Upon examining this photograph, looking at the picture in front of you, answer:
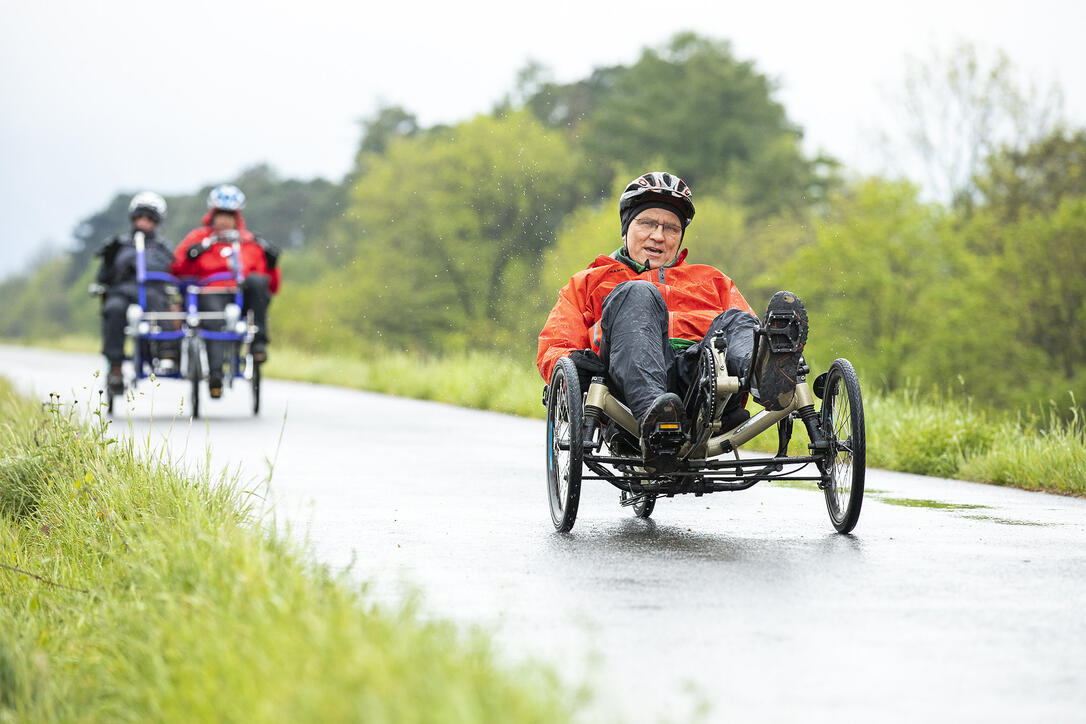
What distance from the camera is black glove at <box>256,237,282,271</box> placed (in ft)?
50.1

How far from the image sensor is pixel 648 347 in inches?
259

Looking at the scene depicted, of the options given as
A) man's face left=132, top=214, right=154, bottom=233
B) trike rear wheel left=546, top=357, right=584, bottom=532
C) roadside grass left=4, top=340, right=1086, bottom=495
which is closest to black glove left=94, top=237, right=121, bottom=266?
man's face left=132, top=214, right=154, bottom=233

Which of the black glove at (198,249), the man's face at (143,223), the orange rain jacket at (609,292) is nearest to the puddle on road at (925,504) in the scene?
the orange rain jacket at (609,292)

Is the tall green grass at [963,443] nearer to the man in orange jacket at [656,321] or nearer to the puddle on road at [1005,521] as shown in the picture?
the puddle on road at [1005,521]

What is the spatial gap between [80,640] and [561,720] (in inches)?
95.4

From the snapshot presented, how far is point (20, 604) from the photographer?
6.04 metres

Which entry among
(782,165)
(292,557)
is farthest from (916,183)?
(292,557)

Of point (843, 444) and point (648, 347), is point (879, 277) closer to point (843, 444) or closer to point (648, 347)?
point (843, 444)

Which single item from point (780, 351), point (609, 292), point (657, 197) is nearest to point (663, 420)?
point (780, 351)

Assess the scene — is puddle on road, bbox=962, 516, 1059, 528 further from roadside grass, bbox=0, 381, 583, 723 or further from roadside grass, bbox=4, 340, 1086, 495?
roadside grass, bbox=0, 381, 583, 723

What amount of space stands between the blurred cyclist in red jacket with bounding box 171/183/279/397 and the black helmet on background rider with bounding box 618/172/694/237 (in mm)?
8040

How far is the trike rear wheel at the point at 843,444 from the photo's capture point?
6.39 meters

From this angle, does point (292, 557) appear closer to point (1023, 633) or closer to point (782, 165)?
point (1023, 633)

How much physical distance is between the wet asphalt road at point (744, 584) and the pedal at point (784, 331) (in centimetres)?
89
